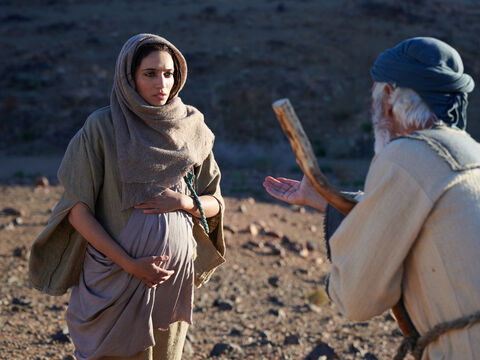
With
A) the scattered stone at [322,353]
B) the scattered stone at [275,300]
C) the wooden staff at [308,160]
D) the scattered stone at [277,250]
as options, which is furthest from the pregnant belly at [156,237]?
the scattered stone at [277,250]

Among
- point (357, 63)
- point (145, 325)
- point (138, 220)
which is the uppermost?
point (138, 220)

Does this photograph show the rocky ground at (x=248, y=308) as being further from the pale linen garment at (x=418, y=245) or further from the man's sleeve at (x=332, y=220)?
the pale linen garment at (x=418, y=245)

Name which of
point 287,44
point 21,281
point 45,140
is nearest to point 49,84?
point 45,140

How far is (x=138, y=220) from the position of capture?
8.47 ft

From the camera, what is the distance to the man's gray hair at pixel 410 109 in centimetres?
192

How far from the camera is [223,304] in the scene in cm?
541

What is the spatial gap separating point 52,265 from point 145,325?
1.81 feet

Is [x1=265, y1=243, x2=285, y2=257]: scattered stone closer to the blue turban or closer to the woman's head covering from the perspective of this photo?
the woman's head covering

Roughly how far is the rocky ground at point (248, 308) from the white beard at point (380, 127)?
2.67m

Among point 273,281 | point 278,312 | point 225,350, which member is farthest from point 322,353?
point 273,281

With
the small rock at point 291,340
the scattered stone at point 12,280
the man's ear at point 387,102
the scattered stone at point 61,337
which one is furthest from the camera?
the scattered stone at point 12,280

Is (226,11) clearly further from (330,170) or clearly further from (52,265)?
(52,265)

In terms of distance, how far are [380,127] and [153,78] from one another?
107 centimetres

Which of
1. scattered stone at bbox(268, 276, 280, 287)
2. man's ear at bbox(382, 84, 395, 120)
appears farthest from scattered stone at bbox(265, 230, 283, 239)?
man's ear at bbox(382, 84, 395, 120)
